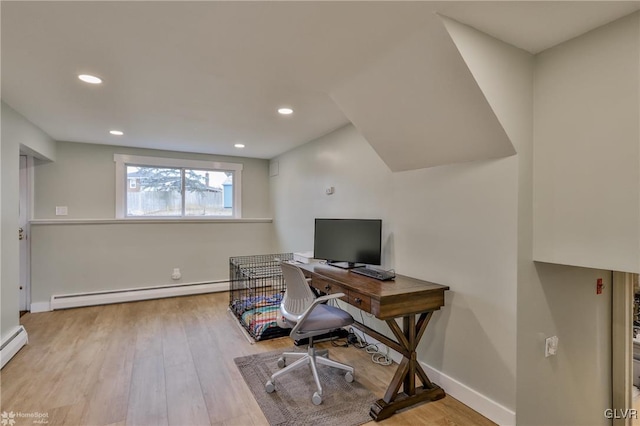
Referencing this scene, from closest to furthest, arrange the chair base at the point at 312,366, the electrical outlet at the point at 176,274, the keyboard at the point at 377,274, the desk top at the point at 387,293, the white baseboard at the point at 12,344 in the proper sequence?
1. the desk top at the point at 387,293
2. the chair base at the point at 312,366
3. the keyboard at the point at 377,274
4. the white baseboard at the point at 12,344
5. the electrical outlet at the point at 176,274

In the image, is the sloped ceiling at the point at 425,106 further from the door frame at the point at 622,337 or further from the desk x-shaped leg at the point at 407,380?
the door frame at the point at 622,337

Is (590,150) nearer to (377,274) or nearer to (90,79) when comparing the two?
(377,274)

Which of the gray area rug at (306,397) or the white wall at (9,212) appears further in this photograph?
the white wall at (9,212)

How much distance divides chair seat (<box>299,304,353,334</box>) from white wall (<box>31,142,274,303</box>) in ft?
10.6

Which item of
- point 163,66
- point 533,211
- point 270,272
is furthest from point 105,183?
point 533,211

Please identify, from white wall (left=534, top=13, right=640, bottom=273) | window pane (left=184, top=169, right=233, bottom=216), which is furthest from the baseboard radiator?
white wall (left=534, top=13, right=640, bottom=273)

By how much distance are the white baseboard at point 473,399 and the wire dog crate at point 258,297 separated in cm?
158

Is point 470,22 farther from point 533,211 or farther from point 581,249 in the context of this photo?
point 581,249

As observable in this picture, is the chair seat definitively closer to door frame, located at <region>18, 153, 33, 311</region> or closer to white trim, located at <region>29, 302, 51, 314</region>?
white trim, located at <region>29, 302, 51, 314</region>

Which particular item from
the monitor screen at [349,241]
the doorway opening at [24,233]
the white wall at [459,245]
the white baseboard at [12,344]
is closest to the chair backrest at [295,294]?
the monitor screen at [349,241]

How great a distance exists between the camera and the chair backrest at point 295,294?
89.7 inches

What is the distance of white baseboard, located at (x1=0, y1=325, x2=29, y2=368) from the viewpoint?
2688 millimetres

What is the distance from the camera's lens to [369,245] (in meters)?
2.83

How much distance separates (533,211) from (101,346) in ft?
12.6
